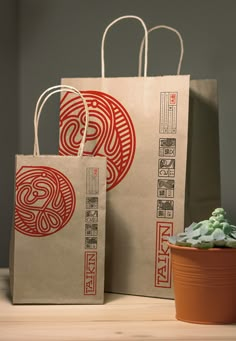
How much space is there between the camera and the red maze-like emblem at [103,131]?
4.25 feet

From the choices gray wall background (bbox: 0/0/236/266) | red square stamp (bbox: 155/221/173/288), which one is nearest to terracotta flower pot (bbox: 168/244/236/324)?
red square stamp (bbox: 155/221/173/288)

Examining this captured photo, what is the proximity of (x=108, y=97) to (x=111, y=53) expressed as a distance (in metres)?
0.34

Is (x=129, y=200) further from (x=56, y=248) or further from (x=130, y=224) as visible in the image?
(x=56, y=248)

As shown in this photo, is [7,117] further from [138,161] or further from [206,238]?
[206,238]

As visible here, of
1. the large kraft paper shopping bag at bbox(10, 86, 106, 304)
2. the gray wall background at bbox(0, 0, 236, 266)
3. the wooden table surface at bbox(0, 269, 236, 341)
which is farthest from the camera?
the gray wall background at bbox(0, 0, 236, 266)

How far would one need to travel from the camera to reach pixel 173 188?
4.13 feet

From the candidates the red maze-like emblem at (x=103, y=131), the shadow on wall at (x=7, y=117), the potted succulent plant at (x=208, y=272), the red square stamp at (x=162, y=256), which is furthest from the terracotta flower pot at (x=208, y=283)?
the shadow on wall at (x=7, y=117)

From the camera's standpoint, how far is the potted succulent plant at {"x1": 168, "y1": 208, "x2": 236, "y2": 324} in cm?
109

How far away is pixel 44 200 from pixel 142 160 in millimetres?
215

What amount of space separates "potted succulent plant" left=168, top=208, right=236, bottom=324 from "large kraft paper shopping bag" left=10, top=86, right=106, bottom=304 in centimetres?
19

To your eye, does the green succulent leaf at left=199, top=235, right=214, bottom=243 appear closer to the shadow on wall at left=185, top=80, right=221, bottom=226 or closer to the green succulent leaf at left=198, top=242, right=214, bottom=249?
the green succulent leaf at left=198, top=242, right=214, bottom=249

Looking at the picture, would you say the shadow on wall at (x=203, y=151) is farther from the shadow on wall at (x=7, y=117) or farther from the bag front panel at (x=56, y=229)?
the shadow on wall at (x=7, y=117)

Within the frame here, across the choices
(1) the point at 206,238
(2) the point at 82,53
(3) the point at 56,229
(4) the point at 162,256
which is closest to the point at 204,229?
(1) the point at 206,238

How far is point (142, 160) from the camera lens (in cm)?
128
